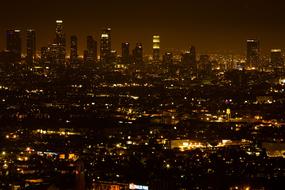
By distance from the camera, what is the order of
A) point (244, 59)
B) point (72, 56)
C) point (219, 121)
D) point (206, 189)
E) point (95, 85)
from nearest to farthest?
point (206, 189)
point (219, 121)
point (95, 85)
point (72, 56)
point (244, 59)

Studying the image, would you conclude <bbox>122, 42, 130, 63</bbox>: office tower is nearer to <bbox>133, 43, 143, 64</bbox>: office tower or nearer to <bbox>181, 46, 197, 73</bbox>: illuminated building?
<bbox>133, 43, 143, 64</bbox>: office tower

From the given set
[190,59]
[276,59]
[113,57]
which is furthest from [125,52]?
[276,59]

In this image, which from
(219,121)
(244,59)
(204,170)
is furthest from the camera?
(244,59)

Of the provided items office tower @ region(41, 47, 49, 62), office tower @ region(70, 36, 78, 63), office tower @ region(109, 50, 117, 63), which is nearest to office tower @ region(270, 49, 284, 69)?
office tower @ region(109, 50, 117, 63)

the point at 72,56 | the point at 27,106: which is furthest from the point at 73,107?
the point at 72,56

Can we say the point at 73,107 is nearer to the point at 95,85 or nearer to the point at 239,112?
the point at 239,112

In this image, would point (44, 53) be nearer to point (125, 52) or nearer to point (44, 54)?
point (44, 54)
